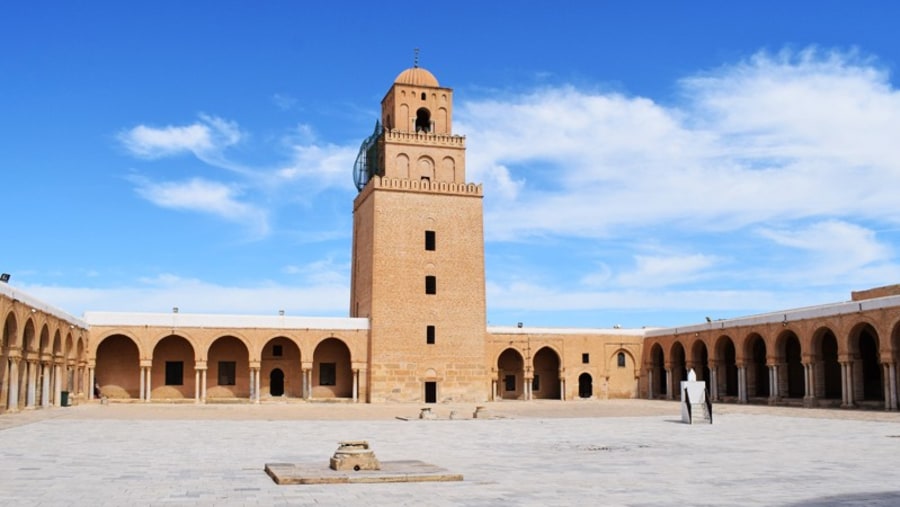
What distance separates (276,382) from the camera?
36.7 metres

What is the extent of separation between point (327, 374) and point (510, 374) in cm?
900

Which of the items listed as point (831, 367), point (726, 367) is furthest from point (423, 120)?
point (831, 367)

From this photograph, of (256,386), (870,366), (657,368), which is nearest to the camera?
(870,366)

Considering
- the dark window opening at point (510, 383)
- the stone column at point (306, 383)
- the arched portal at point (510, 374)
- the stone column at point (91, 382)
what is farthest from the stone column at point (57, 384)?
the dark window opening at point (510, 383)

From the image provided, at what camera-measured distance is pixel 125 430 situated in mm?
18062

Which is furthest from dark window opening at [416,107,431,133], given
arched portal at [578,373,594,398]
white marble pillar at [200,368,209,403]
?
white marble pillar at [200,368,209,403]

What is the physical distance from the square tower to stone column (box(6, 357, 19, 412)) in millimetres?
14543

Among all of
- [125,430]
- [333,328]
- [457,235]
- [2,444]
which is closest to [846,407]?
[457,235]

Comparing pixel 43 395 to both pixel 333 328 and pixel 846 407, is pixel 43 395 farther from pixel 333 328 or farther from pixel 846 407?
pixel 846 407

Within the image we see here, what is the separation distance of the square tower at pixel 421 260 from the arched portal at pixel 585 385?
19.5 ft

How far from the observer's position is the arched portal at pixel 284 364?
36.5 meters

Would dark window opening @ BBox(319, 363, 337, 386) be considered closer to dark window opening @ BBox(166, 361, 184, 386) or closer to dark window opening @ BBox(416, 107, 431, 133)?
dark window opening @ BBox(166, 361, 184, 386)

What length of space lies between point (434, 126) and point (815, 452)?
90.0 feet

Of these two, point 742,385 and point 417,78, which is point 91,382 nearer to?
point 417,78
